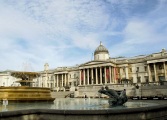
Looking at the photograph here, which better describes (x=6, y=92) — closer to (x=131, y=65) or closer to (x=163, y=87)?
(x=163, y=87)

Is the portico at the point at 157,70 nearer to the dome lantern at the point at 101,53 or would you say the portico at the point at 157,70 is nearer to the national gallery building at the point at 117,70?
the national gallery building at the point at 117,70

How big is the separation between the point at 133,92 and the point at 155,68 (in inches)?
848

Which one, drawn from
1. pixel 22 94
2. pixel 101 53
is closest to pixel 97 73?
pixel 101 53

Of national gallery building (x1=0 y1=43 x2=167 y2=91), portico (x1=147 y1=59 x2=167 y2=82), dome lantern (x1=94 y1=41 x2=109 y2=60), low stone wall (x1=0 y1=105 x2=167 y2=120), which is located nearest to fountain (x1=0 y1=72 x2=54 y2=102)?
low stone wall (x1=0 y1=105 x2=167 y2=120)

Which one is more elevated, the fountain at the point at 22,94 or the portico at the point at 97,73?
the portico at the point at 97,73

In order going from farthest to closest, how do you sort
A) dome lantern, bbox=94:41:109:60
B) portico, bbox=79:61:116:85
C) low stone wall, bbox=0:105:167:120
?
1. dome lantern, bbox=94:41:109:60
2. portico, bbox=79:61:116:85
3. low stone wall, bbox=0:105:167:120

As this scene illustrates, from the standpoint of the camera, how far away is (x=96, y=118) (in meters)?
8.71

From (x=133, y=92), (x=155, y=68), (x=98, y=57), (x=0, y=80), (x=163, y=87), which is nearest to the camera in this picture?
(x=163, y=87)

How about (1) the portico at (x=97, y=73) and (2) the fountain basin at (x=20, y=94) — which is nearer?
(2) the fountain basin at (x=20, y=94)

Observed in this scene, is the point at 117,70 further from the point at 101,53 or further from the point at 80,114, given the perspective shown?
the point at 80,114

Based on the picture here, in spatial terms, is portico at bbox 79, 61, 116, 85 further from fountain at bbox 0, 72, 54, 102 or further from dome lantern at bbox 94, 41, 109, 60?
fountain at bbox 0, 72, 54, 102

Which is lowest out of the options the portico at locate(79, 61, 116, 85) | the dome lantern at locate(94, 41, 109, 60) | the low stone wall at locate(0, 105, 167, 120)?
the low stone wall at locate(0, 105, 167, 120)

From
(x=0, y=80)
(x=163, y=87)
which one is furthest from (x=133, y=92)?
(x=0, y=80)

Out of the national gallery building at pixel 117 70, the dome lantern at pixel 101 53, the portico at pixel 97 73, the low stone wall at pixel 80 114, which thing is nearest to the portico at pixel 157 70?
the national gallery building at pixel 117 70
